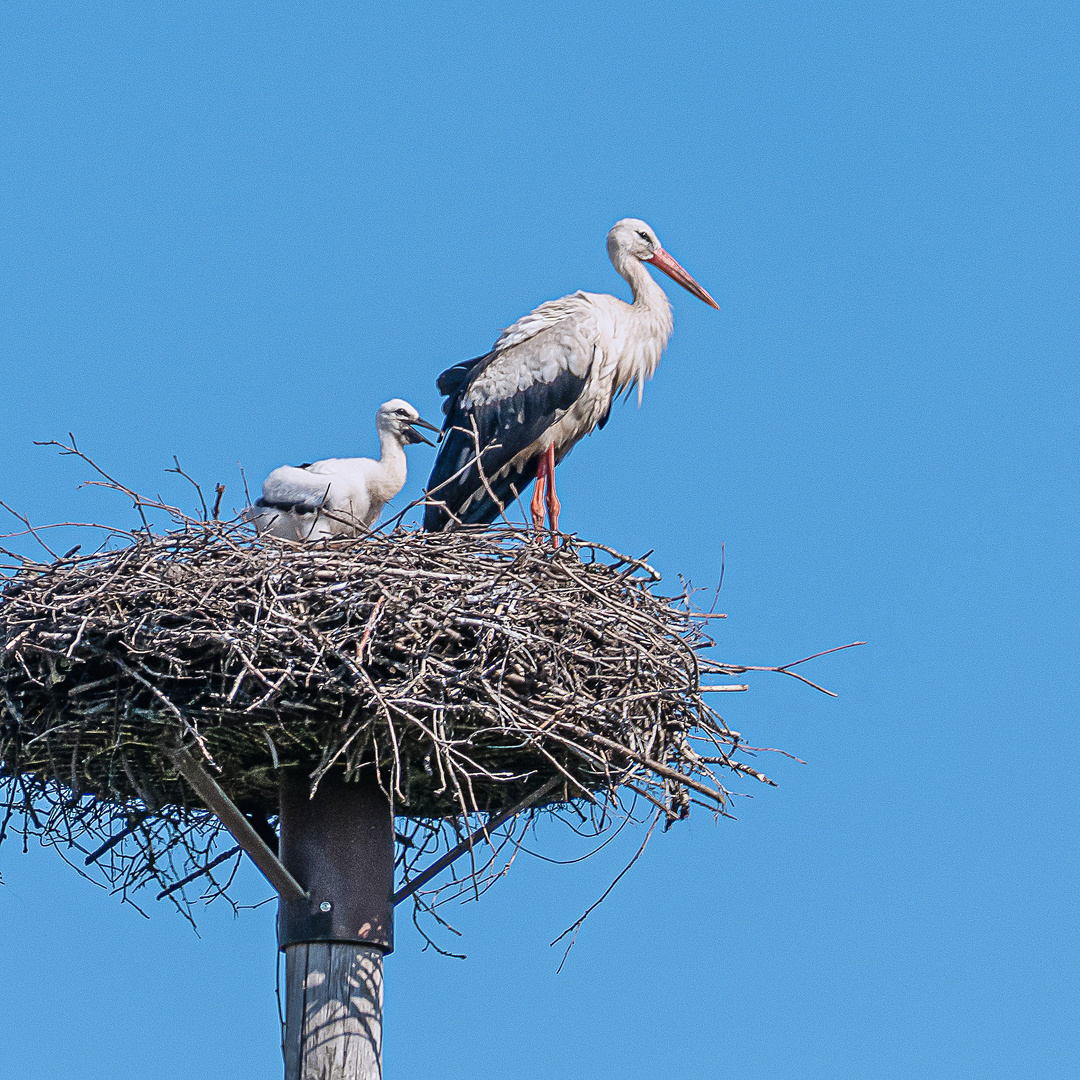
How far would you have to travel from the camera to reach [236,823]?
18.2ft

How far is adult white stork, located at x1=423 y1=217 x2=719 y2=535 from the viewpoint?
8.65m

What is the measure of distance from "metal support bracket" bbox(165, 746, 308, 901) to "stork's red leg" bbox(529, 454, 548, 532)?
10.5 feet

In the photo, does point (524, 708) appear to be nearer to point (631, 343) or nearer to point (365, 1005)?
point (365, 1005)

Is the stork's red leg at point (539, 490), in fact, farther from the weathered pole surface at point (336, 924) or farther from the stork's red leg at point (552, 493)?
the weathered pole surface at point (336, 924)

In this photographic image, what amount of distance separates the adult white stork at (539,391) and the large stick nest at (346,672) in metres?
2.61

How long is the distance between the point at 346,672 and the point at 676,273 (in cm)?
487

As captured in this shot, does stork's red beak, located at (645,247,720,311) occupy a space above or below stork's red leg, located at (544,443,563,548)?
above

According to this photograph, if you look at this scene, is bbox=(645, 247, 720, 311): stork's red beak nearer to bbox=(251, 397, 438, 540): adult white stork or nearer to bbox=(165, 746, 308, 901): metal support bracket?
bbox=(251, 397, 438, 540): adult white stork

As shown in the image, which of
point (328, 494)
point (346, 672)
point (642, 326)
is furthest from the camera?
point (642, 326)

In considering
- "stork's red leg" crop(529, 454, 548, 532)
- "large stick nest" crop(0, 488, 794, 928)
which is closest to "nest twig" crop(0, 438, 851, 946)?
"large stick nest" crop(0, 488, 794, 928)

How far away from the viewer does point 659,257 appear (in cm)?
958

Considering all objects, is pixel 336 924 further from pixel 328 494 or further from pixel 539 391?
pixel 539 391

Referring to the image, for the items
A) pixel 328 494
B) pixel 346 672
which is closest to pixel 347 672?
pixel 346 672

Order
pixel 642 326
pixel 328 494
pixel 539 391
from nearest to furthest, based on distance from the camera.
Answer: pixel 328 494, pixel 539 391, pixel 642 326
